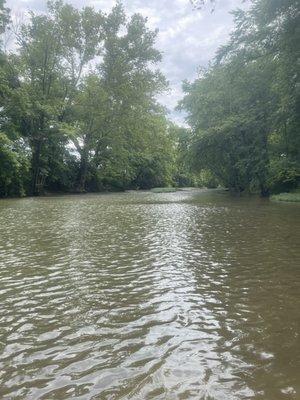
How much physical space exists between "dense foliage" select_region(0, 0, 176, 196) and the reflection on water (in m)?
29.0

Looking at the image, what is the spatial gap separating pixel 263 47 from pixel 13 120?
27.3 meters

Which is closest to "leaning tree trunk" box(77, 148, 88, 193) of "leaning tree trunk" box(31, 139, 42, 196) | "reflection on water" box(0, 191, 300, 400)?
"leaning tree trunk" box(31, 139, 42, 196)

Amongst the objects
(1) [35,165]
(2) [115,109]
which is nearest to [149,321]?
(1) [35,165]

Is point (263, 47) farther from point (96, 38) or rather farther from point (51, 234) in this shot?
point (96, 38)

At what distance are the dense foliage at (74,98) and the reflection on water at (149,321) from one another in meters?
29.0

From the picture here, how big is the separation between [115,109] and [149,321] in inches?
1812

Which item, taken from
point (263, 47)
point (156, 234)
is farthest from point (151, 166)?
point (156, 234)

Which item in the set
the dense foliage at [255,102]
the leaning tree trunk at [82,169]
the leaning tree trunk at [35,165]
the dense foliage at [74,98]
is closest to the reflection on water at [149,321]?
the dense foliage at [255,102]

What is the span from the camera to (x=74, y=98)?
48719mm

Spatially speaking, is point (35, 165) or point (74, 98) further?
point (74, 98)

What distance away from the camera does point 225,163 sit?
149 feet

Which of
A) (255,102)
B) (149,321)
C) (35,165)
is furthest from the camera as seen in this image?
(35,165)

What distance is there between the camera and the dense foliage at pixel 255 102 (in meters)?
19.7

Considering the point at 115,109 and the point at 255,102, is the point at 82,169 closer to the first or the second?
the point at 115,109
